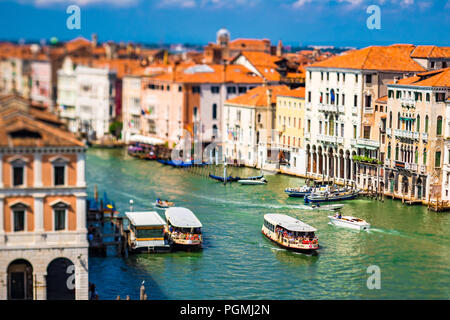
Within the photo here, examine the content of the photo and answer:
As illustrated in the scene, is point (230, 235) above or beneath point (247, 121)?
beneath

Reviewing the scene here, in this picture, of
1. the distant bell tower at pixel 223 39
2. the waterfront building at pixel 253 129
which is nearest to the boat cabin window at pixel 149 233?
the waterfront building at pixel 253 129

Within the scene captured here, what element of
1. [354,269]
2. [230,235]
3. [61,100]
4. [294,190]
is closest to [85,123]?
[61,100]

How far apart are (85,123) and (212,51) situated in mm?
5857

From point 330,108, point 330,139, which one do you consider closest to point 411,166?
point 330,139

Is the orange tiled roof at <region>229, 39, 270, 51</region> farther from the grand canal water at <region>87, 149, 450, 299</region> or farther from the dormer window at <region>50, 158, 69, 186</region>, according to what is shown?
the dormer window at <region>50, 158, 69, 186</region>

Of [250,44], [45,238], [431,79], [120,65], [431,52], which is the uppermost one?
[250,44]

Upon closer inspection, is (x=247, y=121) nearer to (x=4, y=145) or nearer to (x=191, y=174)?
(x=191, y=174)

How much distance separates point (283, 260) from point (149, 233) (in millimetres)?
2170

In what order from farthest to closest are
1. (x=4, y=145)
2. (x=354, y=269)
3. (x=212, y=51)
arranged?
(x=212, y=51) < (x=354, y=269) < (x=4, y=145)

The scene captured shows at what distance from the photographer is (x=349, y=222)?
1728 cm

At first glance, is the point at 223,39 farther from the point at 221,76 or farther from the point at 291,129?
the point at 291,129

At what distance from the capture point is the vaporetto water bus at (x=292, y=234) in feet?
51.0

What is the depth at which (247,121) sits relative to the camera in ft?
90.5

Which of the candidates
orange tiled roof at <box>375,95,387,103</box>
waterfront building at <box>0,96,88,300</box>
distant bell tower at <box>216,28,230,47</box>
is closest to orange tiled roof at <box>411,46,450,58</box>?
orange tiled roof at <box>375,95,387,103</box>
